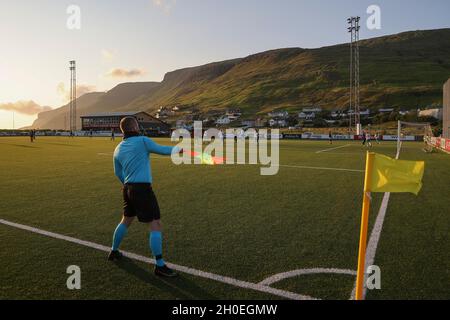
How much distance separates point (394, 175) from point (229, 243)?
3323 mm

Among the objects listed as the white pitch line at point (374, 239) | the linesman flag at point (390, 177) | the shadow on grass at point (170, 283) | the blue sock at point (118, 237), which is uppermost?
the linesman flag at point (390, 177)

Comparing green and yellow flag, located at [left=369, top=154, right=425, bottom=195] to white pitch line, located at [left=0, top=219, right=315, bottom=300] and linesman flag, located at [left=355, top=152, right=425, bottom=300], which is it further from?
white pitch line, located at [left=0, top=219, right=315, bottom=300]

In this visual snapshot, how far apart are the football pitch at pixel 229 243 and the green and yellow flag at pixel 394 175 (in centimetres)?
151

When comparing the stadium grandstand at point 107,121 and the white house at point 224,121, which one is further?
the white house at point 224,121

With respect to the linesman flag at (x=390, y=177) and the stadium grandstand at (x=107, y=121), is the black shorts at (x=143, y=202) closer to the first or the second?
the linesman flag at (x=390, y=177)

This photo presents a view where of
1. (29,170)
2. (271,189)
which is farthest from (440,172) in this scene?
(29,170)

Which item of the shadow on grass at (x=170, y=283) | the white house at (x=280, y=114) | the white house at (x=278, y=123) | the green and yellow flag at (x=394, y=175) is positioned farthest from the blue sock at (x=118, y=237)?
the white house at (x=280, y=114)

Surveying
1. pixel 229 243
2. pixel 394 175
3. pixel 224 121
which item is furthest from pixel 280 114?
pixel 394 175

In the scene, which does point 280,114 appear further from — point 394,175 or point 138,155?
point 394,175

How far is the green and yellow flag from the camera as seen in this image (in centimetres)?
366

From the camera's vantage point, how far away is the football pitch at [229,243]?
14.6 ft

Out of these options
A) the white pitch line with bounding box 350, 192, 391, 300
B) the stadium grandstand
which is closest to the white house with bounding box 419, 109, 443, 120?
the stadium grandstand

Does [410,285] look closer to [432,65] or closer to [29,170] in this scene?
[29,170]

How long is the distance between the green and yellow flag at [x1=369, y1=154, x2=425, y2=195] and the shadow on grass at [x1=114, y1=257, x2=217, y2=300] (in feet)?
7.87
